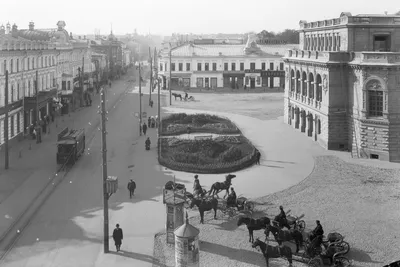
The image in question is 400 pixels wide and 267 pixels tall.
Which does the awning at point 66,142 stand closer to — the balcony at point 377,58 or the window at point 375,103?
the balcony at point 377,58

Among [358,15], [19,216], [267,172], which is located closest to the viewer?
[19,216]

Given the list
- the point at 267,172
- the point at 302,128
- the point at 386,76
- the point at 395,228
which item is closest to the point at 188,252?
the point at 395,228

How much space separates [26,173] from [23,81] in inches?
783

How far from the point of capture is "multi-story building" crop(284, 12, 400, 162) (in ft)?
137

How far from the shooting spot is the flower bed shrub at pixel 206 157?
3725 centimetres

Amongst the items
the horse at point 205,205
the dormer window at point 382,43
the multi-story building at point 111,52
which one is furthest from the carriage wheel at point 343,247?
the multi-story building at point 111,52

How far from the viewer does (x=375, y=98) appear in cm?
4256

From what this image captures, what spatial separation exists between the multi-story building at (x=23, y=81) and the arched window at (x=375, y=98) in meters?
31.6

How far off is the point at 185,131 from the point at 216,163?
15006mm

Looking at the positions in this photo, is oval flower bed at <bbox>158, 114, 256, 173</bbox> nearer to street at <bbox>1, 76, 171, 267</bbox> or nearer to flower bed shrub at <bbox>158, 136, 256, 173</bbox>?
flower bed shrub at <bbox>158, 136, 256, 173</bbox>

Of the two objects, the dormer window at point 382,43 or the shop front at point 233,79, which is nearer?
the dormer window at point 382,43

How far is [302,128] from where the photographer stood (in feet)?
179

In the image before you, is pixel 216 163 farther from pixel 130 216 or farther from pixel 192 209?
pixel 130 216

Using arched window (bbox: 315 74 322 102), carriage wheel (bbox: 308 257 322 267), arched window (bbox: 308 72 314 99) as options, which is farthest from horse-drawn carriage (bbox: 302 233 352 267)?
arched window (bbox: 308 72 314 99)
